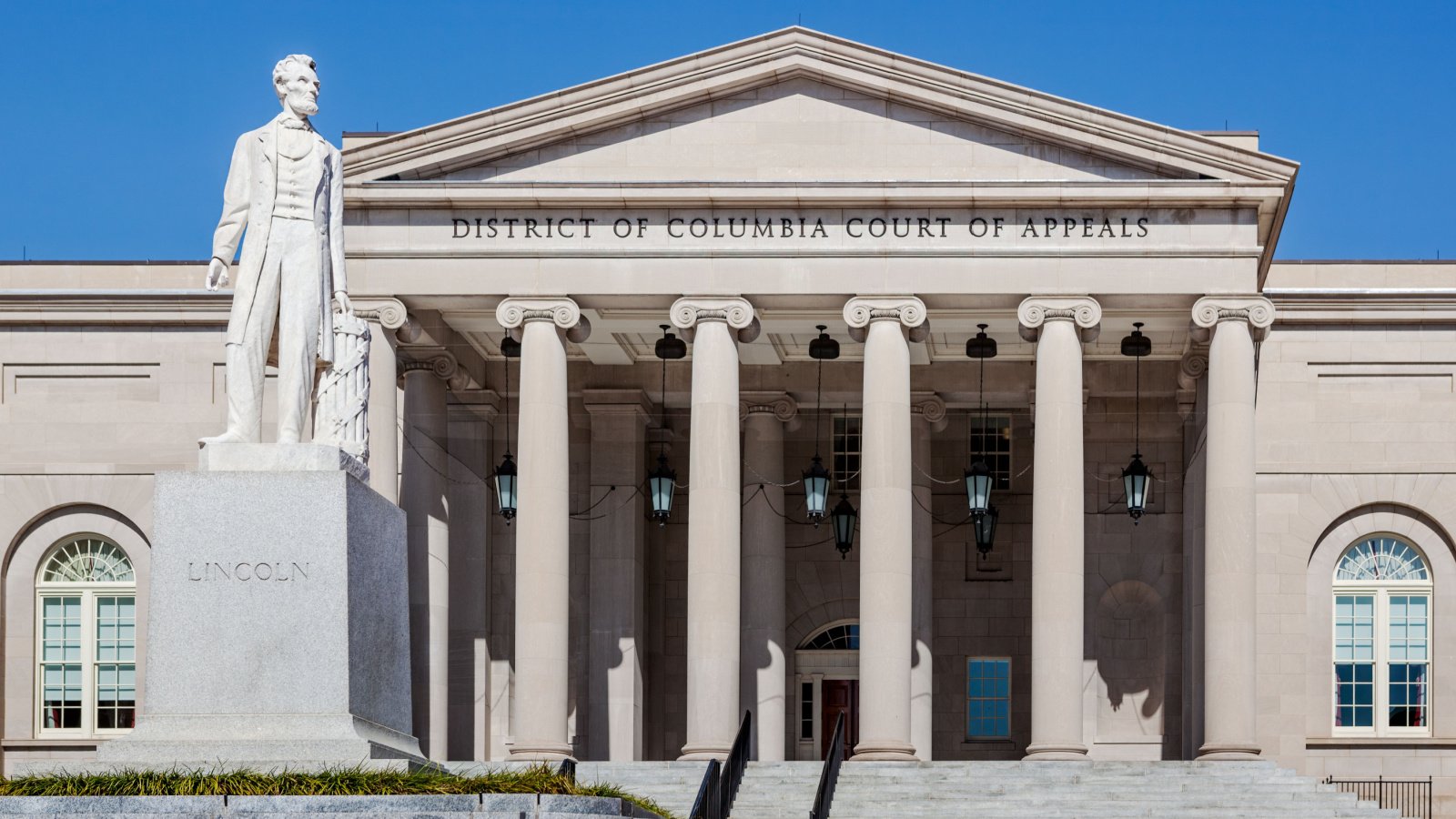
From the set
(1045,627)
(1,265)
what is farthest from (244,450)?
(1,265)

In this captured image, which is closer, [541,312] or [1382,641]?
[541,312]

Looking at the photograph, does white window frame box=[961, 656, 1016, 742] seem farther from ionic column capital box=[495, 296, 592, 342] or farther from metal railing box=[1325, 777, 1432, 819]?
ionic column capital box=[495, 296, 592, 342]

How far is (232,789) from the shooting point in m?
17.6

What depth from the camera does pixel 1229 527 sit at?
38.8 m

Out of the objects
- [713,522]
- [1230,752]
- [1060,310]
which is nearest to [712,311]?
[713,522]

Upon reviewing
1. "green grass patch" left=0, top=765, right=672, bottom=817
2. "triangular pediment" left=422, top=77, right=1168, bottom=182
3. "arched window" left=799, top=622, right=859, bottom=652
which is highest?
"triangular pediment" left=422, top=77, right=1168, bottom=182

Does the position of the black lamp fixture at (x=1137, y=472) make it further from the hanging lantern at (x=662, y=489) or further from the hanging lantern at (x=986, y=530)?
the hanging lantern at (x=662, y=489)

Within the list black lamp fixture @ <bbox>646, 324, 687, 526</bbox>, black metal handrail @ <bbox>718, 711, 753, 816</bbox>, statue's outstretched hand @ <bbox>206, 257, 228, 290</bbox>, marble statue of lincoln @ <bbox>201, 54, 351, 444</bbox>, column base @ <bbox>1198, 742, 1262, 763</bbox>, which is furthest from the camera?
black lamp fixture @ <bbox>646, 324, 687, 526</bbox>

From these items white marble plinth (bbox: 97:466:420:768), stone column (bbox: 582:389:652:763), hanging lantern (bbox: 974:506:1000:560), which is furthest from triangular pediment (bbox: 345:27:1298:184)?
white marble plinth (bbox: 97:466:420:768)

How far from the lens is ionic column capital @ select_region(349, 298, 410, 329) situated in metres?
40.2

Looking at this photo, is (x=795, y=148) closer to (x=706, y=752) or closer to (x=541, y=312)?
(x=541, y=312)

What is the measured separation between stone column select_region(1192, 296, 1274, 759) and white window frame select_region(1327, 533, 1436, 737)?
645 centimetres

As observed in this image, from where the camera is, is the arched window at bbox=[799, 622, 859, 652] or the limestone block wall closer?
the limestone block wall

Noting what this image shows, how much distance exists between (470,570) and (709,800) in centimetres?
1708
